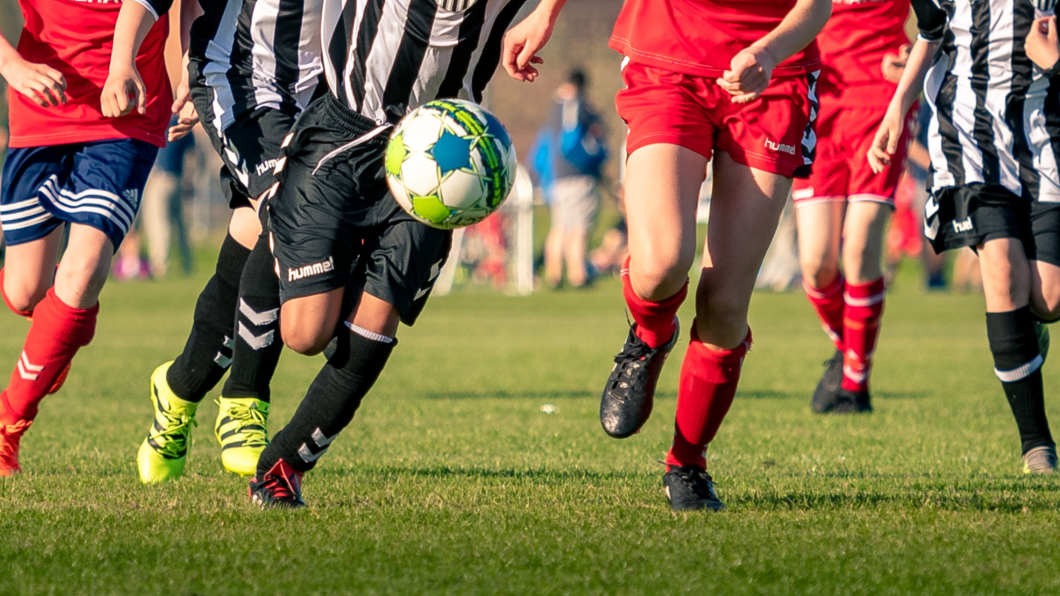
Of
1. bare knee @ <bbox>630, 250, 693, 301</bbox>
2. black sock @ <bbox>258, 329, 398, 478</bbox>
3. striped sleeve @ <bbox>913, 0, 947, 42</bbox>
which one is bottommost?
black sock @ <bbox>258, 329, 398, 478</bbox>

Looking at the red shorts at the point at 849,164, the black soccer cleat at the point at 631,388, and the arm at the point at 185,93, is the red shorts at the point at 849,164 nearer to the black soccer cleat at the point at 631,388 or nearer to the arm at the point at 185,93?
the black soccer cleat at the point at 631,388

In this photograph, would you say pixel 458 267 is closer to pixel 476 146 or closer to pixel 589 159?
pixel 589 159

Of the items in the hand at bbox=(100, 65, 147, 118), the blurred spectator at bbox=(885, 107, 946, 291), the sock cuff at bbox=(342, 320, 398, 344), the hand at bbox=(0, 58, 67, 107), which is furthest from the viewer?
the blurred spectator at bbox=(885, 107, 946, 291)

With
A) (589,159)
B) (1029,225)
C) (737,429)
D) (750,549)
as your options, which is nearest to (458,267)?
(589,159)

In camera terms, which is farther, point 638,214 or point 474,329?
→ point 474,329

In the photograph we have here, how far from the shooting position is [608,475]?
518 cm

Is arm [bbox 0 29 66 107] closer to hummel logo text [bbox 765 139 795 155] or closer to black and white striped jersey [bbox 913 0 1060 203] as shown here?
hummel logo text [bbox 765 139 795 155]

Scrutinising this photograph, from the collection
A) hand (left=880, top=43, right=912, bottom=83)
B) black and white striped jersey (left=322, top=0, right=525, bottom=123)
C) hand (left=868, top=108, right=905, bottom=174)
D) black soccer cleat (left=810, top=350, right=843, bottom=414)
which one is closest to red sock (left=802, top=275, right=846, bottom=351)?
black soccer cleat (left=810, top=350, right=843, bottom=414)

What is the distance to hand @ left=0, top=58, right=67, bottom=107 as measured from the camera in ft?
15.9

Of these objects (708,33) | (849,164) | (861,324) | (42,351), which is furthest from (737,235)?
(861,324)

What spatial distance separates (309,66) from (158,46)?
0.77 metres

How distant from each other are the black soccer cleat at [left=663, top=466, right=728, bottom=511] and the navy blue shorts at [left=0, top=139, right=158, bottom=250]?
2331 mm

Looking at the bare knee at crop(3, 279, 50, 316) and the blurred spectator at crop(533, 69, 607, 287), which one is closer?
the bare knee at crop(3, 279, 50, 316)

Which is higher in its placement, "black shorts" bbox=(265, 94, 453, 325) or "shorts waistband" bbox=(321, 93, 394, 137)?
"shorts waistband" bbox=(321, 93, 394, 137)
